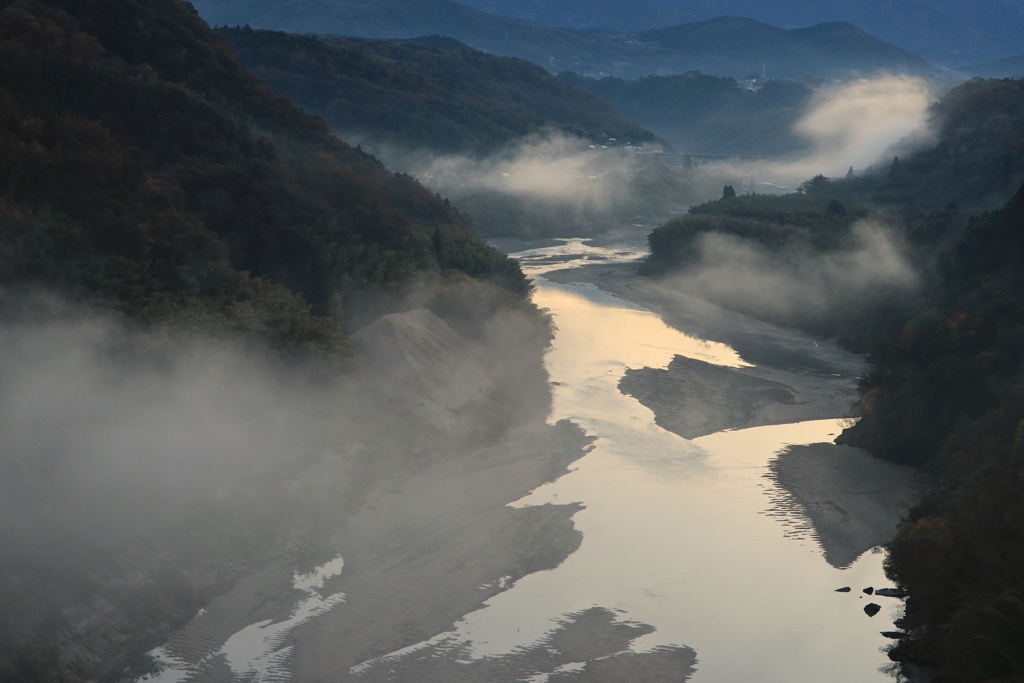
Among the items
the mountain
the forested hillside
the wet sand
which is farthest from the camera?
the mountain

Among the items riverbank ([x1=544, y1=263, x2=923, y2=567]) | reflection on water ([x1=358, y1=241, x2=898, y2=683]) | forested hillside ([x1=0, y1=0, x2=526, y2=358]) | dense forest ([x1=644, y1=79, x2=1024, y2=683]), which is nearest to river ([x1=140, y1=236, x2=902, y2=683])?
reflection on water ([x1=358, y1=241, x2=898, y2=683])

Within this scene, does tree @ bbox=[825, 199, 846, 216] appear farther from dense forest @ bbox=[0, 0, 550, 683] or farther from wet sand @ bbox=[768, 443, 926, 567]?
wet sand @ bbox=[768, 443, 926, 567]

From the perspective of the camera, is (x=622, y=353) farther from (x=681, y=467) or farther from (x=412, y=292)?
(x=681, y=467)

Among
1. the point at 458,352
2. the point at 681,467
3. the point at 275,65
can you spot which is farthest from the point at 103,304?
the point at 275,65

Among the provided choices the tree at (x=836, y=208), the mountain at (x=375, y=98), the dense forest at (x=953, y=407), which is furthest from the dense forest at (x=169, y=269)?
the mountain at (x=375, y=98)

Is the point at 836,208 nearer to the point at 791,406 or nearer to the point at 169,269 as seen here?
the point at 791,406

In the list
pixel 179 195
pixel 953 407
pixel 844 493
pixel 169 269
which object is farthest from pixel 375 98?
pixel 844 493
